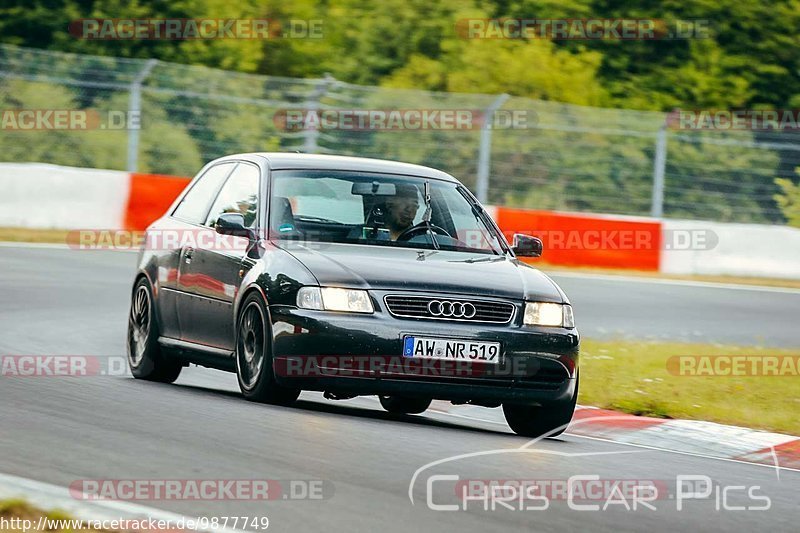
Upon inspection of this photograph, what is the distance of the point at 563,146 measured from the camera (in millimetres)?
25547

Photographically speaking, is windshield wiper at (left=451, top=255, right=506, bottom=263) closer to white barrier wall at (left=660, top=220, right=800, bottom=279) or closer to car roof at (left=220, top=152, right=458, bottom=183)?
car roof at (left=220, top=152, right=458, bottom=183)

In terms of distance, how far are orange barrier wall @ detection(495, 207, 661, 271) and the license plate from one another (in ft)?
49.9

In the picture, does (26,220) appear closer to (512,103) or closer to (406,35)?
(512,103)

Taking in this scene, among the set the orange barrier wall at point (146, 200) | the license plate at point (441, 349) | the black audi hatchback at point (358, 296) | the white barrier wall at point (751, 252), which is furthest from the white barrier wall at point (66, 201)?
the license plate at point (441, 349)

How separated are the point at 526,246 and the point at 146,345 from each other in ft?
8.44

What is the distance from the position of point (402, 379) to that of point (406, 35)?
27638 mm

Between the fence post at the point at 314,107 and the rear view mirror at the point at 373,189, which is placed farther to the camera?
the fence post at the point at 314,107

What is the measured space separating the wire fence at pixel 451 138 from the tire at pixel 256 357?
1527cm

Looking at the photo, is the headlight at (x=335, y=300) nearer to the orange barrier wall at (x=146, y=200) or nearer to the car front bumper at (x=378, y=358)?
the car front bumper at (x=378, y=358)

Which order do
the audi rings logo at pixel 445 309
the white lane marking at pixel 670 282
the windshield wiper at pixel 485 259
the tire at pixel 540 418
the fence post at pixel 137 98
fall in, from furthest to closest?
1. the fence post at pixel 137 98
2. the white lane marking at pixel 670 282
3. the windshield wiper at pixel 485 259
4. the tire at pixel 540 418
5. the audi rings logo at pixel 445 309

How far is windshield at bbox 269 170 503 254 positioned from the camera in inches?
384

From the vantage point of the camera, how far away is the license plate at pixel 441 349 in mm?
8789

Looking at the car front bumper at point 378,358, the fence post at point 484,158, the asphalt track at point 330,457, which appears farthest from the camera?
the fence post at point 484,158

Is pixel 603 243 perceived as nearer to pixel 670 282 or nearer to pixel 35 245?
pixel 670 282
